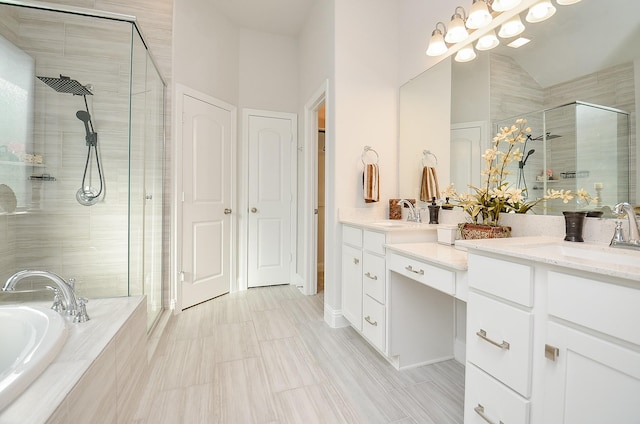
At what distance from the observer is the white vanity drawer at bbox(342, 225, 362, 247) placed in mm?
2119

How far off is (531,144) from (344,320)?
1841 mm

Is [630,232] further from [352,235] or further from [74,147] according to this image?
[74,147]

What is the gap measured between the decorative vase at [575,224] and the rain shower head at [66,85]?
310 cm

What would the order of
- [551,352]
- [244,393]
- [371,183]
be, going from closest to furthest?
1. [551,352]
2. [244,393]
3. [371,183]

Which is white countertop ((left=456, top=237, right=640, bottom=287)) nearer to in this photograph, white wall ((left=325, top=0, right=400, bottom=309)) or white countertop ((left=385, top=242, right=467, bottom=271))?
white countertop ((left=385, top=242, right=467, bottom=271))

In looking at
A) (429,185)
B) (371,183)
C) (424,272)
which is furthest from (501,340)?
(371,183)

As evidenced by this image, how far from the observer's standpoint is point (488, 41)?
1.72 m

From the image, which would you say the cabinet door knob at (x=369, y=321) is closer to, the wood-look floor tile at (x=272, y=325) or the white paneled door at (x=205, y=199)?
the wood-look floor tile at (x=272, y=325)

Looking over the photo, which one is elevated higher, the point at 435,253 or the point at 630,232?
the point at 630,232

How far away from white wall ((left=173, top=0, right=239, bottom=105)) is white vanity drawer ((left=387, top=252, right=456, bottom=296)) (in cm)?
256

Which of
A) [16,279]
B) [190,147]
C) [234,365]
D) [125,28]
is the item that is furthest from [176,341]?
[125,28]

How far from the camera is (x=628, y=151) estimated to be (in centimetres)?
112

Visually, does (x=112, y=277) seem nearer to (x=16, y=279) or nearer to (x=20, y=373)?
(x=16, y=279)

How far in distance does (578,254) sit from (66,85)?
3.32 metres
